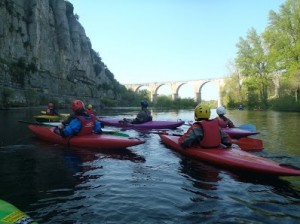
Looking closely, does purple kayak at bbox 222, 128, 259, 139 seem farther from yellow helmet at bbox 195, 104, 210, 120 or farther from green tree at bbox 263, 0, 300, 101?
green tree at bbox 263, 0, 300, 101

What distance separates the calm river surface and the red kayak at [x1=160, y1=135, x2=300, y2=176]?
164 mm

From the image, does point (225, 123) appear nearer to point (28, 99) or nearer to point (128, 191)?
point (128, 191)

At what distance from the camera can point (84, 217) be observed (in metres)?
4.10

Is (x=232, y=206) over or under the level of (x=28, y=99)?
under

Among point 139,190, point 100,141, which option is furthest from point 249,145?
point 139,190

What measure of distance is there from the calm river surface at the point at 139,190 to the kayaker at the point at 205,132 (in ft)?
1.68

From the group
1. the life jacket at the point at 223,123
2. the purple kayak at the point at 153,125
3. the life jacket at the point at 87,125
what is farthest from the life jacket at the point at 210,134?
the purple kayak at the point at 153,125

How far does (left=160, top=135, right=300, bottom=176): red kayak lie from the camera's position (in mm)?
5676

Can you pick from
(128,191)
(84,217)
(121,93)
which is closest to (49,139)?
(128,191)

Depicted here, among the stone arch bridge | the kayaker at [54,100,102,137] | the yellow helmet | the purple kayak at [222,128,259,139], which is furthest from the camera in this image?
the stone arch bridge

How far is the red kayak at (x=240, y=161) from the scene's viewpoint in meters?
5.68

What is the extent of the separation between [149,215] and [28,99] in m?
36.6

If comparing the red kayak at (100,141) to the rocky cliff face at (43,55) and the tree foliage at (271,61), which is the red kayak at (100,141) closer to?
the rocky cliff face at (43,55)

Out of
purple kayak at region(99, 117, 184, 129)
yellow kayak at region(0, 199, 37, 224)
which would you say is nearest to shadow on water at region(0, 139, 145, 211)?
yellow kayak at region(0, 199, 37, 224)
